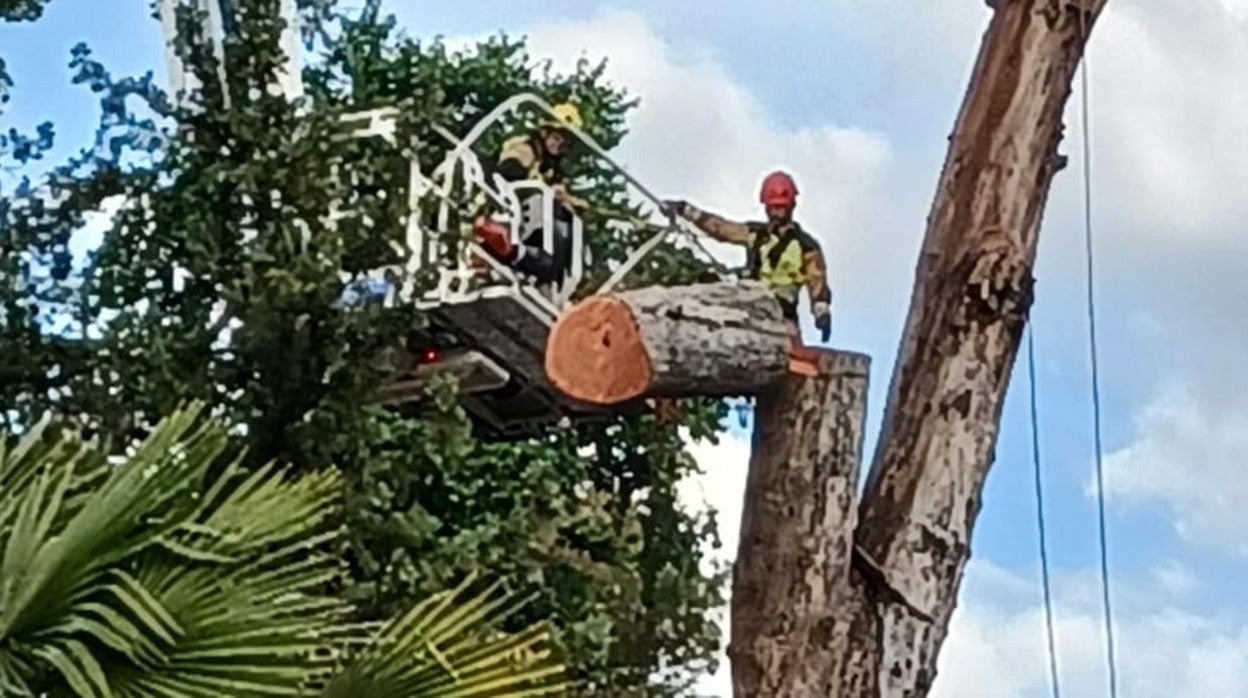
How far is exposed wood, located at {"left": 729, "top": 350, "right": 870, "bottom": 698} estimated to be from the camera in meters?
5.16

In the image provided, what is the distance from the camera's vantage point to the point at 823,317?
19.0ft

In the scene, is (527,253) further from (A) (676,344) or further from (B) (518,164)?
(A) (676,344)

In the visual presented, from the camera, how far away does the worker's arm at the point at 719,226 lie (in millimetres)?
6082

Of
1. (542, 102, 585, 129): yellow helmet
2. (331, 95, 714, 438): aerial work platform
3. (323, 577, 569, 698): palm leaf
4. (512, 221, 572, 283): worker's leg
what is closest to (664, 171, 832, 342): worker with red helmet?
(323, 577, 569, 698): palm leaf

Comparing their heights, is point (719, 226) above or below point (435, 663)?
above

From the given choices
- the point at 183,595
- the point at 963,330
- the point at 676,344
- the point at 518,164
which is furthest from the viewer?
the point at 518,164

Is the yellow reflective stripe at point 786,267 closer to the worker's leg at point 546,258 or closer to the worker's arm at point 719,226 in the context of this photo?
the worker's arm at point 719,226

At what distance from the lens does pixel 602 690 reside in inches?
487

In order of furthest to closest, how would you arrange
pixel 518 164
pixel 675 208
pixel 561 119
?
pixel 561 119 < pixel 518 164 < pixel 675 208

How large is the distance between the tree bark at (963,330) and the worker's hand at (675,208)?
1.13m

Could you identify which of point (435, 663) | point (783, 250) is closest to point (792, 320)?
point (783, 250)

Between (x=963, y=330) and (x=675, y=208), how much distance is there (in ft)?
4.96

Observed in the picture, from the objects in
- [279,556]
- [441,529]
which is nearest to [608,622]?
[441,529]

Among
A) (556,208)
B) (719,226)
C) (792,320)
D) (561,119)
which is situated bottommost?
(792,320)
